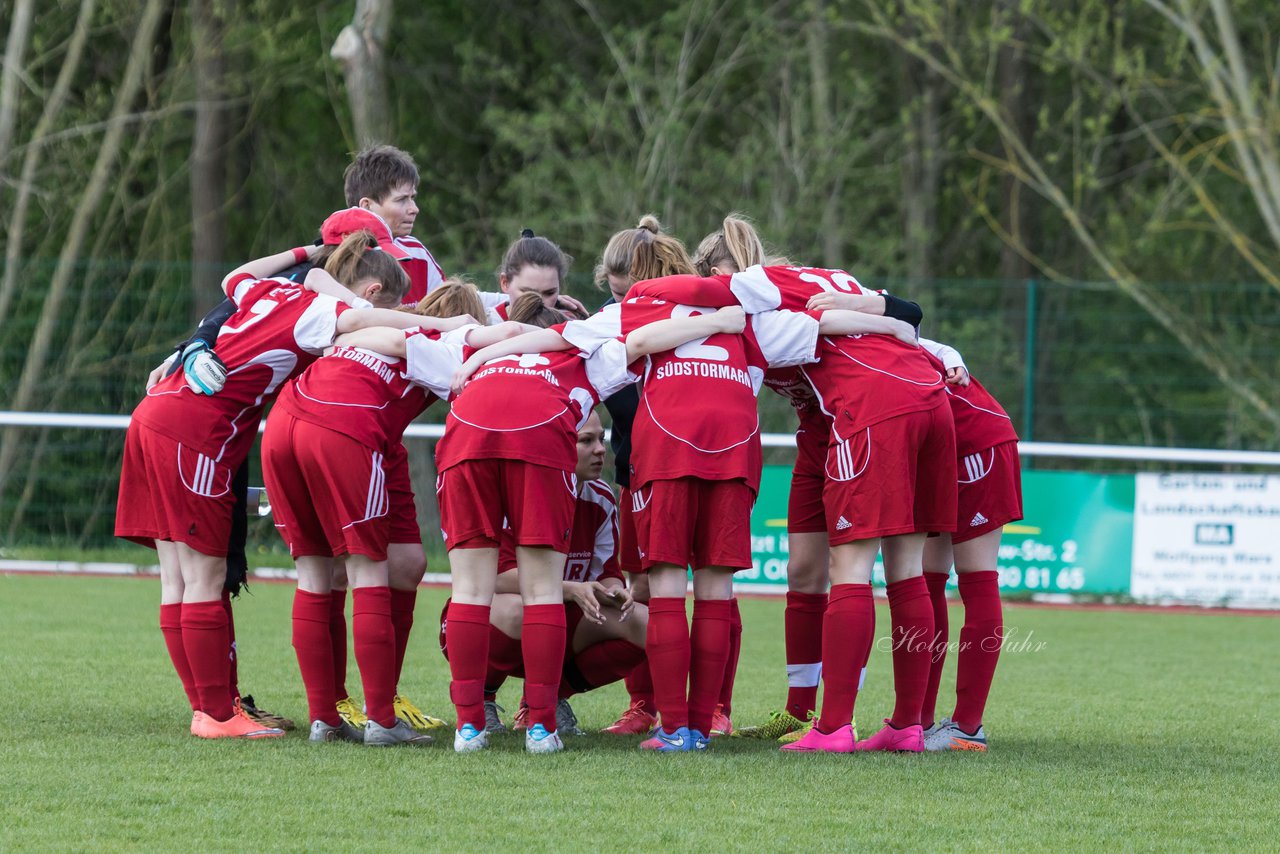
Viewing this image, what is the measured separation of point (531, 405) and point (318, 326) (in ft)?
2.44

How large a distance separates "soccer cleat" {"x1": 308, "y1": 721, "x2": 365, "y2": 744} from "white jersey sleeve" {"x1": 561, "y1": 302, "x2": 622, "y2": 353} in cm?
139

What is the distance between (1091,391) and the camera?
464 inches

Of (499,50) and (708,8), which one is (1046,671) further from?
(499,50)

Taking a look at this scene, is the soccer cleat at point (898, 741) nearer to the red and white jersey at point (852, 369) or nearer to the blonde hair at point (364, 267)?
the red and white jersey at point (852, 369)

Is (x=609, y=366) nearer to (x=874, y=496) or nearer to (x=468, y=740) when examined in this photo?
(x=874, y=496)

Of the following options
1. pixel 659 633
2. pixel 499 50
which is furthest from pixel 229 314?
pixel 499 50

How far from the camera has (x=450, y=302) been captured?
5.14m

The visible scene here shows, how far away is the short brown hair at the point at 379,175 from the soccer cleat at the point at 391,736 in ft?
6.38

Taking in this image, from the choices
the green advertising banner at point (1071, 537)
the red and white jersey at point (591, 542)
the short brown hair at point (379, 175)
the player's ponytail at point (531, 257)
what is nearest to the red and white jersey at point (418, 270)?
the short brown hair at point (379, 175)

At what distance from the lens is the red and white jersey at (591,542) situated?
215 inches

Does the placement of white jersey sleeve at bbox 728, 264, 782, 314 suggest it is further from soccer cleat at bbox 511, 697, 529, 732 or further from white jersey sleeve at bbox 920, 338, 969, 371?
soccer cleat at bbox 511, 697, 529, 732

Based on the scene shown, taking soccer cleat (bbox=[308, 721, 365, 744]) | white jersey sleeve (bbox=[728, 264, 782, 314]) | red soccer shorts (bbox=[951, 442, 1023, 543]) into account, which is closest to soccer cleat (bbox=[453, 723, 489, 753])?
soccer cleat (bbox=[308, 721, 365, 744])

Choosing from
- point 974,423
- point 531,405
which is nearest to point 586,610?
point 531,405

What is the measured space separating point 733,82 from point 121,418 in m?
9.21
